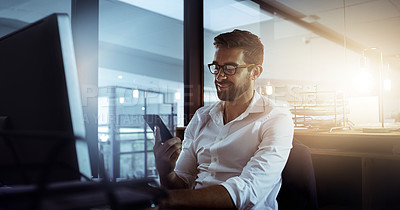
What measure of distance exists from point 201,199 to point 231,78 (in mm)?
741

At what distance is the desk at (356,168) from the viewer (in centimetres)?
181

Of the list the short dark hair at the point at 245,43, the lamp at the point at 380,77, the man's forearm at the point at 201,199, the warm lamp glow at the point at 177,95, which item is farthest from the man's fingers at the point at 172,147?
the warm lamp glow at the point at 177,95

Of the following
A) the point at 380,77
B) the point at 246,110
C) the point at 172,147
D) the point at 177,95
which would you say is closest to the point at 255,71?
the point at 246,110

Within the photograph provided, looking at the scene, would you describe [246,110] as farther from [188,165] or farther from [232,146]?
[188,165]

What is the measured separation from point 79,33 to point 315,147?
5.51 ft

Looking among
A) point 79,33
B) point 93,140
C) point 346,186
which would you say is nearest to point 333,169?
point 346,186

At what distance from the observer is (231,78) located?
5.19 ft

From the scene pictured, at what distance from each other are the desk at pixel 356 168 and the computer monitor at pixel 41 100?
1.66 meters

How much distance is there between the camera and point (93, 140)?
206 cm

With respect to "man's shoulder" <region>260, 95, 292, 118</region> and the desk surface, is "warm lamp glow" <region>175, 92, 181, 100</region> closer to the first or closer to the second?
the desk surface

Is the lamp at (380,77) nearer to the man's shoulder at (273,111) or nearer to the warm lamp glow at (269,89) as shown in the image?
the man's shoulder at (273,111)

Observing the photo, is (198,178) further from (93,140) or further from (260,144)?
(93,140)

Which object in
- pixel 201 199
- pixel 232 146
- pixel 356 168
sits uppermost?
pixel 232 146

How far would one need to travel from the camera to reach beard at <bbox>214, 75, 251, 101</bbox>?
1577 mm
